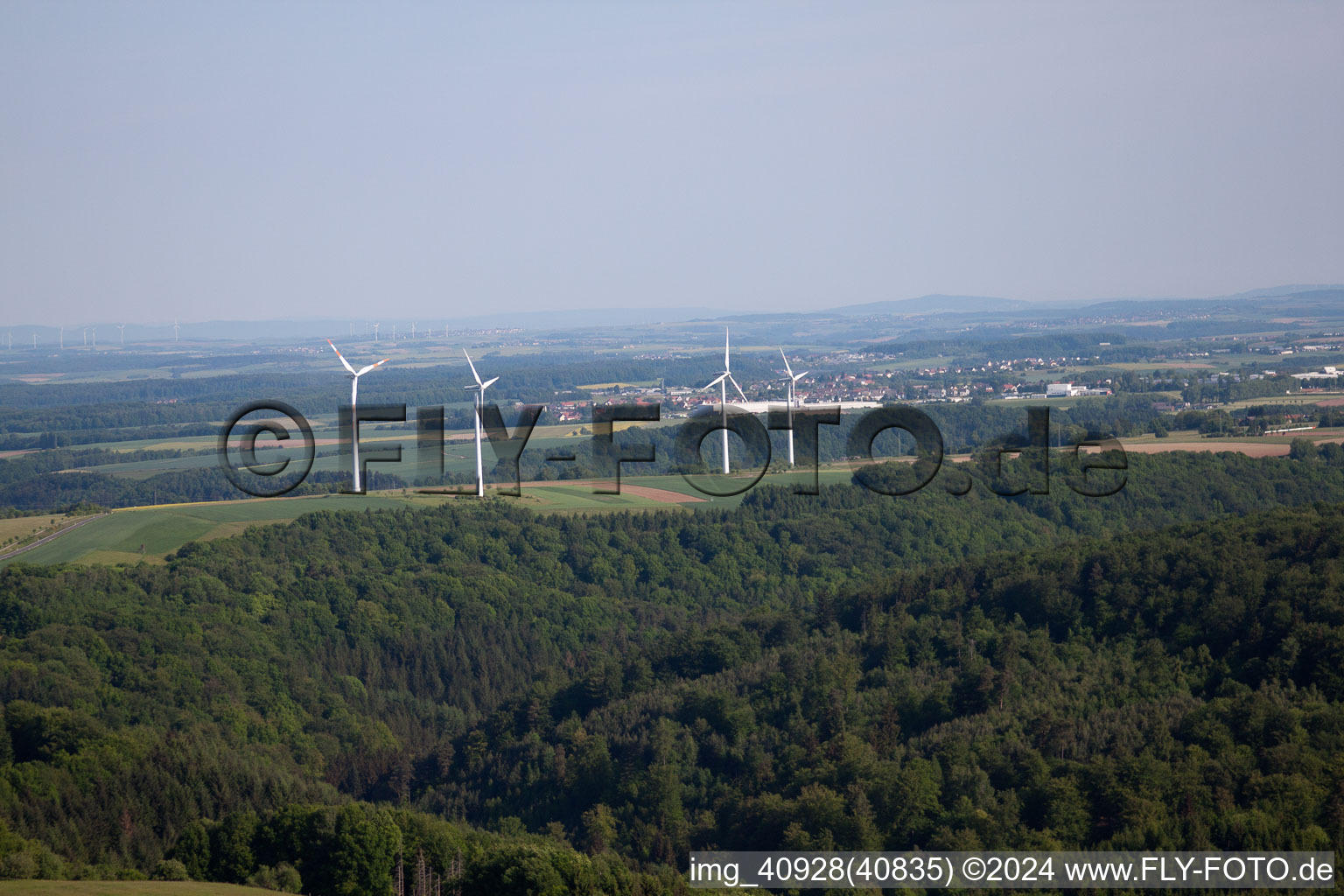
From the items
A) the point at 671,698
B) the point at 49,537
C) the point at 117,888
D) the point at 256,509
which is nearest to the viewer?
the point at 117,888

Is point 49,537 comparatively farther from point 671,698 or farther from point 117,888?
point 117,888

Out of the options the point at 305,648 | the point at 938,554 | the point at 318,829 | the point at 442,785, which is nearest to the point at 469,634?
the point at 305,648

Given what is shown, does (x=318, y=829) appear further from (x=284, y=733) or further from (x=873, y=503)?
(x=873, y=503)

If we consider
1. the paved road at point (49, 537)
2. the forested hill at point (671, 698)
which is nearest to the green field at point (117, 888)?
the forested hill at point (671, 698)

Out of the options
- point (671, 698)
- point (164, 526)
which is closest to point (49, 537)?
point (164, 526)

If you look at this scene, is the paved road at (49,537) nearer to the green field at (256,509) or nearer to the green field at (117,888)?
the green field at (256,509)
